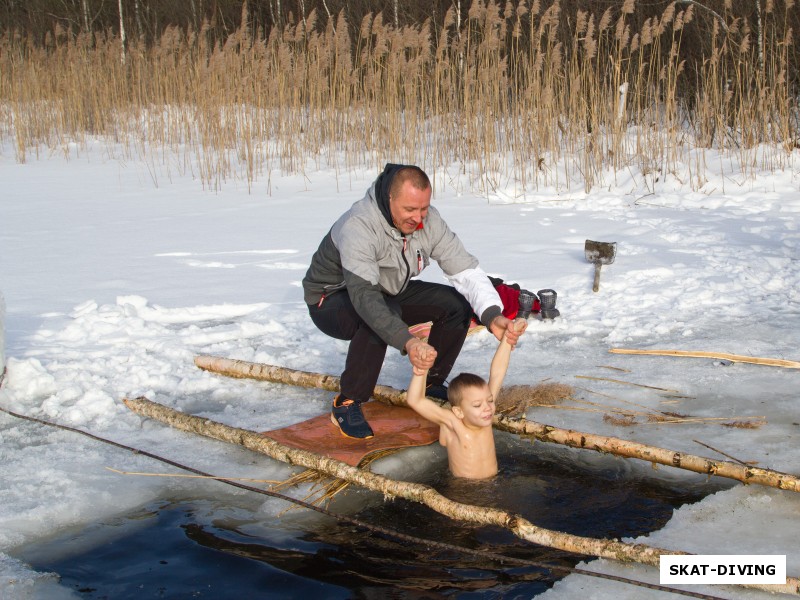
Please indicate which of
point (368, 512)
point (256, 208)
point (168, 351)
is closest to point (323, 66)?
point (256, 208)

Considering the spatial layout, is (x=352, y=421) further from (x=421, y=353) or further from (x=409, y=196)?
(x=409, y=196)

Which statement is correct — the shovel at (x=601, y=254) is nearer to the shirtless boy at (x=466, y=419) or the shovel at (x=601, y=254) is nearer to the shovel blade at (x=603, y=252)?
the shovel blade at (x=603, y=252)

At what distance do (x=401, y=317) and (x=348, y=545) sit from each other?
1395 millimetres

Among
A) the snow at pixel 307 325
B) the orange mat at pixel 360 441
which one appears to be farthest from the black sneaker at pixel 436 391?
the snow at pixel 307 325

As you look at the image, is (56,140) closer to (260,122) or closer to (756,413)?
(260,122)

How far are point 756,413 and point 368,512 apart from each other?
6.22ft

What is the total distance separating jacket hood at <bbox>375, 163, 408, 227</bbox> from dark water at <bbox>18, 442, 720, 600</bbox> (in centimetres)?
116

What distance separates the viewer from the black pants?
392cm

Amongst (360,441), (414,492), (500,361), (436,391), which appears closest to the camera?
(414,492)

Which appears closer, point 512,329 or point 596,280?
point 512,329

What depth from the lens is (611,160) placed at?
9.48 metres

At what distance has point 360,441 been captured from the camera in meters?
3.90

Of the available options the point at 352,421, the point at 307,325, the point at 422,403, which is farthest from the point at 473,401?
the point at 307,325

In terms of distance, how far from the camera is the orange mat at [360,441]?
12.3 ft
